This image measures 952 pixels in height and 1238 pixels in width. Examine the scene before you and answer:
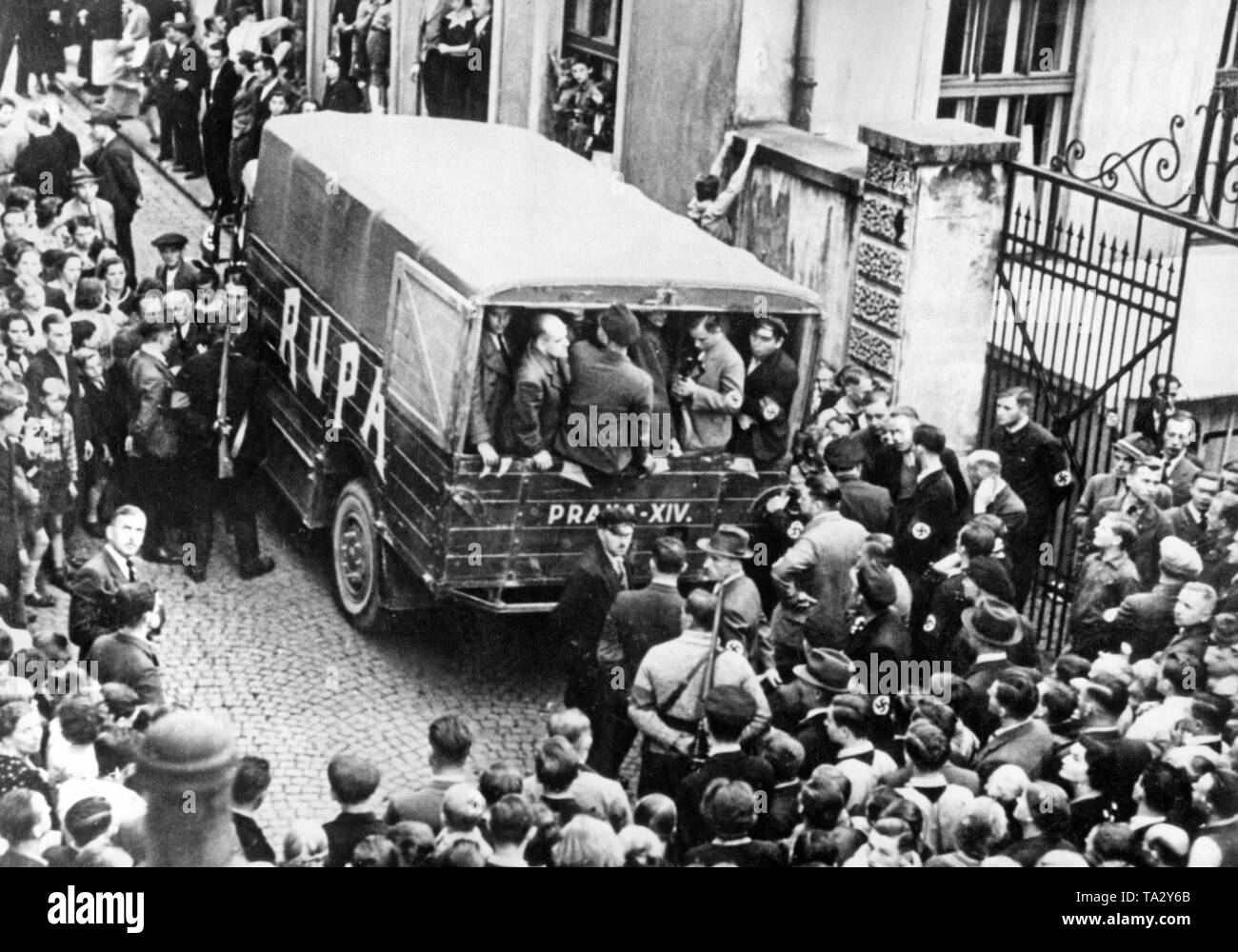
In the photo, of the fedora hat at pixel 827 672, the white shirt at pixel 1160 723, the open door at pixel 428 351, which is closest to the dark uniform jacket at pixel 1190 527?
the white shirt at pixel 1160 723

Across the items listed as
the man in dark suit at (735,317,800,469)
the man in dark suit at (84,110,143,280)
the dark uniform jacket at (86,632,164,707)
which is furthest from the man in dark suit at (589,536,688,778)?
the man in dark suit at (84,110,143,280)

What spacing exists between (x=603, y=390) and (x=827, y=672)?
185 centimetres

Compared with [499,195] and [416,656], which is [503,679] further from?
[499,195]

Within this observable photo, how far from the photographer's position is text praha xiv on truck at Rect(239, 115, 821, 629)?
910cm

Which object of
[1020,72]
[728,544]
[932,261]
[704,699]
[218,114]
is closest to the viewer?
[704,699]

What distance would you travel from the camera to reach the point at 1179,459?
9688 millimetres

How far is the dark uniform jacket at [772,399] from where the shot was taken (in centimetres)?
956

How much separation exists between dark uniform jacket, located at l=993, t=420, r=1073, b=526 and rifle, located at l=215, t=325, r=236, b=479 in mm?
4166

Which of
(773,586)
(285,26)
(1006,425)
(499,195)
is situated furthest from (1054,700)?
Answer: (285,26)

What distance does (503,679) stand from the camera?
9508mm

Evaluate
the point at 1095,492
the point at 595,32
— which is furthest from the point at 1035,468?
the point at 595,32

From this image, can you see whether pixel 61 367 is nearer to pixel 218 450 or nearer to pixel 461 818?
pixel 218 450

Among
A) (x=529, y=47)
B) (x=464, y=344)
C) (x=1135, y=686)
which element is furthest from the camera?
(x=529, y=47)
